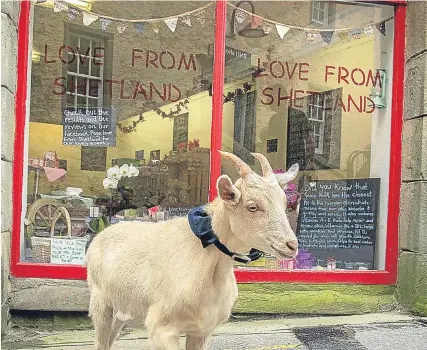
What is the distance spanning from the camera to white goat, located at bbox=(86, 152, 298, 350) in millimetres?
2965

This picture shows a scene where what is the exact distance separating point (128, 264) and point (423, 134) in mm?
4046

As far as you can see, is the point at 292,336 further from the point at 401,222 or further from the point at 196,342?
the point at 196,342

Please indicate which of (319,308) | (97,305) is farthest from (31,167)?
(319,308)

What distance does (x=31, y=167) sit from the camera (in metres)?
6.00

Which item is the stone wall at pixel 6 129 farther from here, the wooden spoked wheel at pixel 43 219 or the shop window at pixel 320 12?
the shop window at pixel 320 12

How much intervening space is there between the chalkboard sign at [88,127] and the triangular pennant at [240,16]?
6.40ft

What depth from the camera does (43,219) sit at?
19.8 feet

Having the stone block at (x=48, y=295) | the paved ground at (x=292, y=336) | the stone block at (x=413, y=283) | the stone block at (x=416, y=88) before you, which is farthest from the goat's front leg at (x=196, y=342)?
the stone block at (x=416, y=88)

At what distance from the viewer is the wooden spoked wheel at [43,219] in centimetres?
591

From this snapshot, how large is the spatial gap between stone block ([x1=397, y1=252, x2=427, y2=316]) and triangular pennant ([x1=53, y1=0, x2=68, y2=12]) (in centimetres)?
480

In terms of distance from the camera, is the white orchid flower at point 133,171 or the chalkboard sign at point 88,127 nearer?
the chalkboard sign at point 88,127

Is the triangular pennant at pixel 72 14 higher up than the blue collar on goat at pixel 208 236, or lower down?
higher up

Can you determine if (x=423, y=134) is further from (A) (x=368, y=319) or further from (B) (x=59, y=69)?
(B) (x=59, y=69)

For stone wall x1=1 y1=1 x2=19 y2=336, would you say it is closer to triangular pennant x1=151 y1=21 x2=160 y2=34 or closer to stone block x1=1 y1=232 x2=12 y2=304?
stone block x1=1 y1=232 x2=12 y2=304
